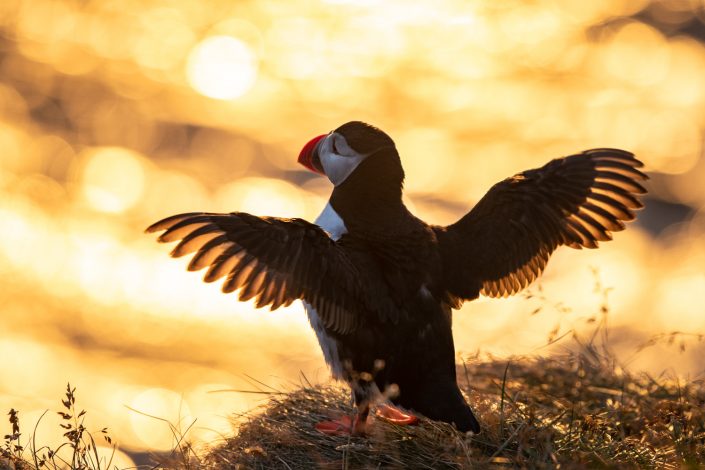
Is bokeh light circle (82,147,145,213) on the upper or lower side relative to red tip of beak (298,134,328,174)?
upper

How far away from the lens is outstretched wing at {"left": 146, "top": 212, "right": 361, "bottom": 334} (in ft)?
15.4

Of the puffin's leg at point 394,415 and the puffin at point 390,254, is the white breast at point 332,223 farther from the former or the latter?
the puffin's leg at point 394,415

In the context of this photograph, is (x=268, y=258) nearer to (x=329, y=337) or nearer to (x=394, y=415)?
(x=329, y=337)

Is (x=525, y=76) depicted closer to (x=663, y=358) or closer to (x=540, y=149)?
(x=540, y=149)

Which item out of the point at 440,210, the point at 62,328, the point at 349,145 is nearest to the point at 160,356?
the point at 62,328

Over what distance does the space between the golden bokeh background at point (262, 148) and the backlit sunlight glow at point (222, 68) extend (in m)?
0.06

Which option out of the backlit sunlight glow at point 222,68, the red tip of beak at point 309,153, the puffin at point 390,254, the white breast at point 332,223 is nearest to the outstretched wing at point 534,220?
the puffin at point 390,254

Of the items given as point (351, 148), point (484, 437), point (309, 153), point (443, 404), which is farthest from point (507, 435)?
point (309, 153)

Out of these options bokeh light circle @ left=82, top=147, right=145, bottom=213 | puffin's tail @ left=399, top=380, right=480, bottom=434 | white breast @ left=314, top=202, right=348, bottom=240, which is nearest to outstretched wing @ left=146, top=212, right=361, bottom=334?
white breast @ left=314, top=202, right=348, bottom=240

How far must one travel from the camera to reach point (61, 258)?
49.9 ft

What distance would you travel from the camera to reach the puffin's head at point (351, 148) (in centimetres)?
532

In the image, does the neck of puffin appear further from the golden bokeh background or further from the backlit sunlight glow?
the backlit sunlight glow

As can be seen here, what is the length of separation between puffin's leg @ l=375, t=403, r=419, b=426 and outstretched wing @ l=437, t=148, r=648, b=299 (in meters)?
0.59

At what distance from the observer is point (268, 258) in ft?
15.7
